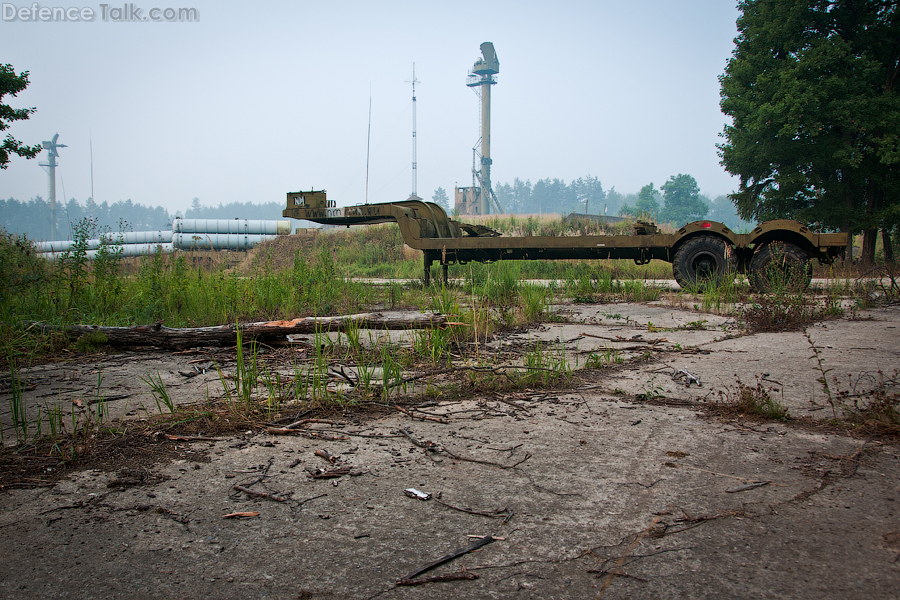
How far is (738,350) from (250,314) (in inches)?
225

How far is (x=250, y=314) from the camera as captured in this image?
6.84m

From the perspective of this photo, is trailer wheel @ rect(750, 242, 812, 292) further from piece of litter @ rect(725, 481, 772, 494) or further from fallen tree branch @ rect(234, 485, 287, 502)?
fallen tree branch @ rect(234, 485, 287, 502)

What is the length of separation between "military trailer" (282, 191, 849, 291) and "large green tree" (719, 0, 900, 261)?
8.01m

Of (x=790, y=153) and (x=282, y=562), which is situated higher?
(x=790, y=153)

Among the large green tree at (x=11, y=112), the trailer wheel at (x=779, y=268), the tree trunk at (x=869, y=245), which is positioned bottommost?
the trailer wheel at (x=779, y=268)

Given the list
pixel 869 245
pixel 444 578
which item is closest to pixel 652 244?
pixel 444 578

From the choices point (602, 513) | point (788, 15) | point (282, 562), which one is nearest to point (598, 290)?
point (602, 513)

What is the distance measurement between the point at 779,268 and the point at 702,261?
1.16 m

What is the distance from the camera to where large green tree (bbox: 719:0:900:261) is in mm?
14062

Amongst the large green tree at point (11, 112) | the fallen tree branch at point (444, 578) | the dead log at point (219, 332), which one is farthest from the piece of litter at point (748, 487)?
the large green tree at point (11, 112)

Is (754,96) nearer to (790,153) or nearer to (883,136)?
(790,153)

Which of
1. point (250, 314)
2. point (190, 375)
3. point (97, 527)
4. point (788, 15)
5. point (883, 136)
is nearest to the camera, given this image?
point (97, 527)

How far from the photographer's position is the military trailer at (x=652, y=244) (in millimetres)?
8078

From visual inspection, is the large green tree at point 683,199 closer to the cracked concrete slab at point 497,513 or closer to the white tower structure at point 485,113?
the white tower structure at point 485,113
